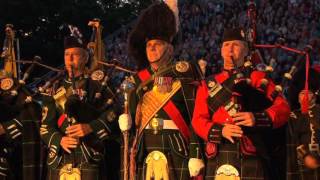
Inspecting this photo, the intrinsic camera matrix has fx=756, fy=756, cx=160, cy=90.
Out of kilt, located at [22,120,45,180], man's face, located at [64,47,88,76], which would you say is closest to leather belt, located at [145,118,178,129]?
man's face, located at [64,47,88,76]

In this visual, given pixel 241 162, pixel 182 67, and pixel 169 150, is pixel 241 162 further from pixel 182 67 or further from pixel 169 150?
pixel 182 67

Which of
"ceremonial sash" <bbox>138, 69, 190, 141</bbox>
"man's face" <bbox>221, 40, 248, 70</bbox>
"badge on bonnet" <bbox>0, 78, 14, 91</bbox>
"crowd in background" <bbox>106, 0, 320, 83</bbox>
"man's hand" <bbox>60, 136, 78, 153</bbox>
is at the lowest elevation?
"man's hand" <bbox>60, 136, 78, 153</bbox>

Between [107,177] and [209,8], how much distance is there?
525 inches

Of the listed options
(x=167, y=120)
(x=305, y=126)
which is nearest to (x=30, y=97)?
(x=167, y=120)

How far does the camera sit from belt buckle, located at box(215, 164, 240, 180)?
6867 mm

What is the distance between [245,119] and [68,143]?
2.17 meters

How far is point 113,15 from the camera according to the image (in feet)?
109

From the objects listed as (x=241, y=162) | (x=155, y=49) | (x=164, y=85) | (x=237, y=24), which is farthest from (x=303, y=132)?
(x=237, y=24)

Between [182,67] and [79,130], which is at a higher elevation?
[182,67]

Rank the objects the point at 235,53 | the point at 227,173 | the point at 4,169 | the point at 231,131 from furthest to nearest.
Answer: the point at 4,169, the point at 235,53, the point at 227,173, the point at 231,131

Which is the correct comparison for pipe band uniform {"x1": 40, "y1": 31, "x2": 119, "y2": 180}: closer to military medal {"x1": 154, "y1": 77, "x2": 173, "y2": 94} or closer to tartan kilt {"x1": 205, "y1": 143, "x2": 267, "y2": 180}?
military medal {"x1": 154, "y1": 77, "x2": 173, "y2": 94}

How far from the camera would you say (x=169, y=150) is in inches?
297

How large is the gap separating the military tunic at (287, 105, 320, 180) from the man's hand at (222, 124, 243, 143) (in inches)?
34.3

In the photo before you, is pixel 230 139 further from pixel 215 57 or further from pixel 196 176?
pixel 215 57
